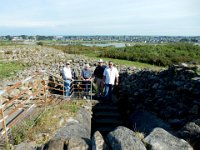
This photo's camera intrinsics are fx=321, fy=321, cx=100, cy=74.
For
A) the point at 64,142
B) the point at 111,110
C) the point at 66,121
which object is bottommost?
the point at 111,110

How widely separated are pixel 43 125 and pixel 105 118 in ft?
16.5

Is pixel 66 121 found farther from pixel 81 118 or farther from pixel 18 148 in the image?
pixel 18 148

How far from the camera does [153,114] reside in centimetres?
1280

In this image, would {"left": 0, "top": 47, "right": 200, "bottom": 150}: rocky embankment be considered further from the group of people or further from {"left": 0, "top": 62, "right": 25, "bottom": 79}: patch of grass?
{"left": 0, "top": 62, "right": 25, "bottom": 79}: patch of grass

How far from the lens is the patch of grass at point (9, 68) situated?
1917 centimetres

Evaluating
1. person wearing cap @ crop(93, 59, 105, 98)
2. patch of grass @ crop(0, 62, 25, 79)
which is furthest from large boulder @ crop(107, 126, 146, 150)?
patch of grass @ crop(0, 62, 25, 79)

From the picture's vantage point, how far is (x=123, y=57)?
91.5 feet

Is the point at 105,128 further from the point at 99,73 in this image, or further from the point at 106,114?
the point at 99,73

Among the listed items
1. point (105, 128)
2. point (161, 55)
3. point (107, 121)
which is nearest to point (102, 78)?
point (107, 121)

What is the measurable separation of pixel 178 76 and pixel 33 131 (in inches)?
306

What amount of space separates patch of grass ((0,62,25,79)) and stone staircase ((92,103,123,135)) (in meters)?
7.33

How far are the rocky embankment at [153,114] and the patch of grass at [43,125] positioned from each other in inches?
14.9

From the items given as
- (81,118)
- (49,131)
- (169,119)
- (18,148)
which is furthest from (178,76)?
(18,148)

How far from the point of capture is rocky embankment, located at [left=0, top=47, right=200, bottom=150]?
5465mm
